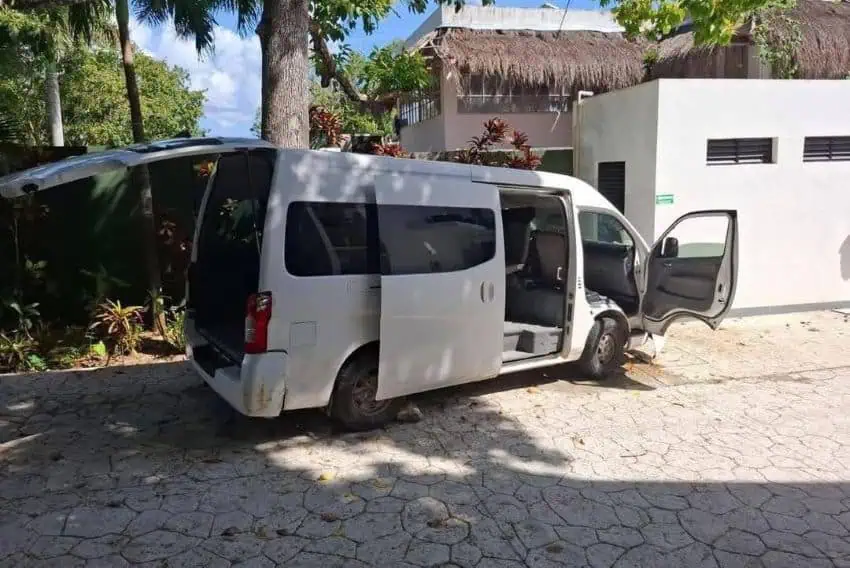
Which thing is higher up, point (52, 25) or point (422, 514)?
point (52, 25)

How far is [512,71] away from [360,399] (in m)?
9.96

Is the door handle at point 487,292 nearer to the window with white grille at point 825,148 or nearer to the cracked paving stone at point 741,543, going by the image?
the cracked paving stone at point 741,543

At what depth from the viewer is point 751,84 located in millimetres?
8562

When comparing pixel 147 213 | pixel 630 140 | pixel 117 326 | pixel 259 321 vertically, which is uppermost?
pixel 630 140

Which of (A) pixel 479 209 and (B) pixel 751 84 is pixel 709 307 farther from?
(B) pixel 751 84

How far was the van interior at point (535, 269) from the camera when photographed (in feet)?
19.6

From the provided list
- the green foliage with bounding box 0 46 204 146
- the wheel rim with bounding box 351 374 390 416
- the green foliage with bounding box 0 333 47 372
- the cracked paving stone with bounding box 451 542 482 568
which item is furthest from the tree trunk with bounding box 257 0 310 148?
the green foliage with bounding box 0 46 204 146

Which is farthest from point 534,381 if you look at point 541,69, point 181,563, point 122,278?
point 541,69

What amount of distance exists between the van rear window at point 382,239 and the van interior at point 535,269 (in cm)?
105

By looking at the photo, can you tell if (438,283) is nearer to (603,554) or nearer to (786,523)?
(603,554)

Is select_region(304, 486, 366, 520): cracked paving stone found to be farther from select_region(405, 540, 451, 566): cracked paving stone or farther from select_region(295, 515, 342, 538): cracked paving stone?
select_region(405, 540, 451, 566): cracked paving stone

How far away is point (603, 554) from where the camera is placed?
3436mm

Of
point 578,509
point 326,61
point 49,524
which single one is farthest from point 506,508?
point 326,61

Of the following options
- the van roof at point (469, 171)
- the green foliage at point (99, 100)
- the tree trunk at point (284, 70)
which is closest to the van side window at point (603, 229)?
the van roof at point (469, 171)
